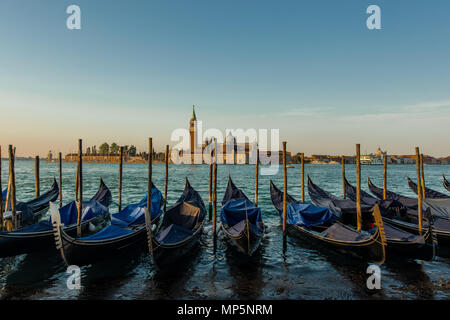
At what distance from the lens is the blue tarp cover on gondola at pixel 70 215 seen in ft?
22.6

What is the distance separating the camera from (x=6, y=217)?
27.4 feet

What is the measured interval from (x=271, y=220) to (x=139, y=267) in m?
6.90

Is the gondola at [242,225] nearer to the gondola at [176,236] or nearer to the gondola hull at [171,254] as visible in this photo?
the gondola at [176,236]

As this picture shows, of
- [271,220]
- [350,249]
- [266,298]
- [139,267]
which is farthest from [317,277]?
[271,220]

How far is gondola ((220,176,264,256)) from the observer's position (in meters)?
6.88

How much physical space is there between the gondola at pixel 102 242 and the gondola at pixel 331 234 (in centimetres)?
478

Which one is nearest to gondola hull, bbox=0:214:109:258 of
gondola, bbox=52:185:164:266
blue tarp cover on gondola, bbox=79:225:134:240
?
gondola, bbox=52:185:164:266

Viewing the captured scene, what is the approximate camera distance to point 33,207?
11555mm

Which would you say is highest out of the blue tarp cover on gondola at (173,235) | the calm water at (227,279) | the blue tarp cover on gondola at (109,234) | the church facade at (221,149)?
the church facade at (221,149)

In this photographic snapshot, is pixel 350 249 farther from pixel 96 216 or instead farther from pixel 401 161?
pixel 401 161

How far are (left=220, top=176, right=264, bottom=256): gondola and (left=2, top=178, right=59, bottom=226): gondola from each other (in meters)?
6.92

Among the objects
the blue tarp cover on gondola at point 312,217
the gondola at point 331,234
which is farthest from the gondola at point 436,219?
the blue tarp cover on gondola at point 312,217

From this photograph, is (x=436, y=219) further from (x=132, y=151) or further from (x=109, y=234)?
(x=132, y=151)

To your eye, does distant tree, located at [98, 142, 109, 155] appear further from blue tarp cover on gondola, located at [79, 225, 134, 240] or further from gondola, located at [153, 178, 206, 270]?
blue tarp cover on gondola, located at [79, 225, 134, 240]
